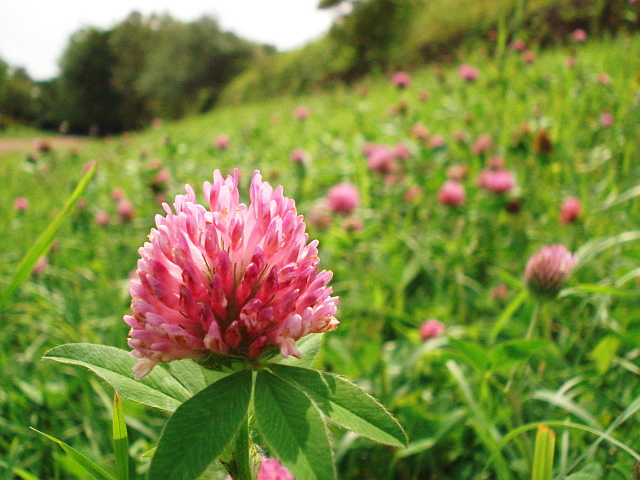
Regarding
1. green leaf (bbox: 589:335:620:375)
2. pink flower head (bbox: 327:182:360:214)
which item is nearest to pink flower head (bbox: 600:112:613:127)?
pink flower head (bbox: 327:182:360:214)

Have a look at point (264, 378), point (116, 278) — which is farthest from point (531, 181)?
point (264, 378)

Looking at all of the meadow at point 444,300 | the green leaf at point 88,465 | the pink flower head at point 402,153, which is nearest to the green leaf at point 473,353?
the meadow at point 444,300

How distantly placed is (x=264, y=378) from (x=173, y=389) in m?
0.12

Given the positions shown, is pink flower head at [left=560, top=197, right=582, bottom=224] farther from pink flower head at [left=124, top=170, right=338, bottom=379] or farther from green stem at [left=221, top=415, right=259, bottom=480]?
green stem at [left=221, top=415, right=259, bottom=480]

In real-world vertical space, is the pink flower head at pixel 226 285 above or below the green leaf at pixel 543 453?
above

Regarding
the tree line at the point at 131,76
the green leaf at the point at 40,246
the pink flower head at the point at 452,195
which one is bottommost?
the pink flower head at the point at 452,195

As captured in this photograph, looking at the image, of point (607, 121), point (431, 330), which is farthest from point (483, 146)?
point (431, 330)

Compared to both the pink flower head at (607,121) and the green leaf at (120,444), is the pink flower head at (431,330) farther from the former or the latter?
the pink flower head at (607,121)

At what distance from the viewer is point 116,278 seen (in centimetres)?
207

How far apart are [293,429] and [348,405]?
7cm

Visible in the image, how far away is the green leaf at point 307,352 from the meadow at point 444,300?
15cm

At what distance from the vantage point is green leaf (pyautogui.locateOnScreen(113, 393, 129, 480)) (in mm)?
537

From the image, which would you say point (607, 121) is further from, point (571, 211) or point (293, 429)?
point (293, 429)

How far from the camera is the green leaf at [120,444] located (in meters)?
0.54
